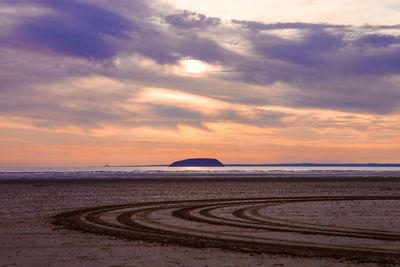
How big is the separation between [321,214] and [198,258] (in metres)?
14.1

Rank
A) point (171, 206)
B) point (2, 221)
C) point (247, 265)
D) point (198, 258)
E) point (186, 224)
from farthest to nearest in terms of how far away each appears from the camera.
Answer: point (171, 206) → point (2, 221) → point (186, 224) → point (198, 258) → point (247, 265)

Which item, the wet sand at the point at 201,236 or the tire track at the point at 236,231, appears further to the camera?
the tire track at the point at 236,231

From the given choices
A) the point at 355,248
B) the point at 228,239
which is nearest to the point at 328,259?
the point at 355,248

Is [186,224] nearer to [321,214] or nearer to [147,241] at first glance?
[147,241]

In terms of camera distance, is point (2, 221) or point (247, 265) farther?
point (2, 221)

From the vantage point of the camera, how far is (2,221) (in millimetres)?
25109

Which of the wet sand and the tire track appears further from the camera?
the tire track

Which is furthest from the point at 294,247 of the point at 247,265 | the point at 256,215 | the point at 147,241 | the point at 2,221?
the point at 2,221

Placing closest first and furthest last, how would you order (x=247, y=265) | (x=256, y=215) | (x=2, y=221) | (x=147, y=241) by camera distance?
(x=247, y=265) < (x=147, y=241) < (x=2, y=221) < (x=256, y=215)

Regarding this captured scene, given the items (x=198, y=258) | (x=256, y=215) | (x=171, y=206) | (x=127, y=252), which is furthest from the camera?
(x=171, y=206)

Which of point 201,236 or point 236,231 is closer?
point 201,236

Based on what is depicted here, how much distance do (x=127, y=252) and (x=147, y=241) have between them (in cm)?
219

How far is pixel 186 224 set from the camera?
23.5m

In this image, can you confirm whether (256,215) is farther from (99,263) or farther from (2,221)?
(99,263)
